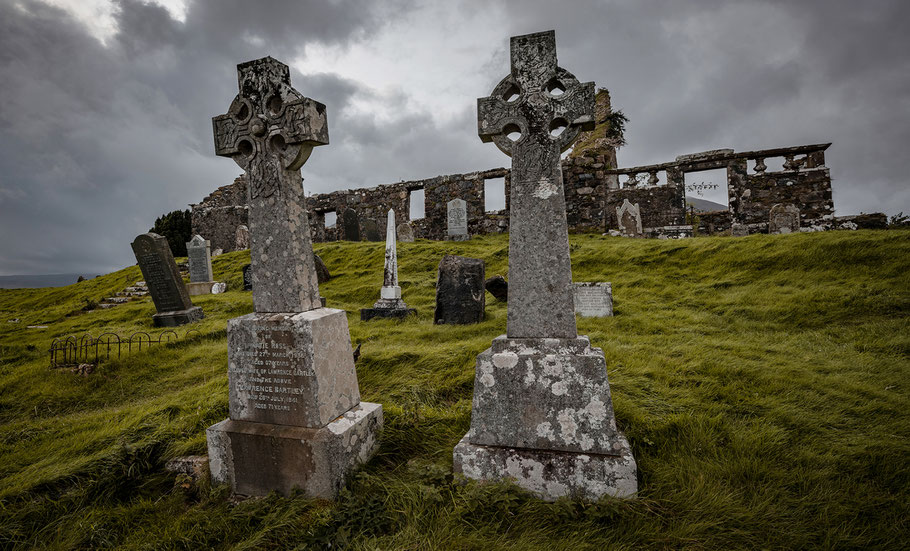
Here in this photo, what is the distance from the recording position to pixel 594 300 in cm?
734

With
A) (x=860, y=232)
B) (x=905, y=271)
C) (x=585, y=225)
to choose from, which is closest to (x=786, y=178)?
(x=585, y=225)

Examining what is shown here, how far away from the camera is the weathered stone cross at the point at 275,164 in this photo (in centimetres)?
305

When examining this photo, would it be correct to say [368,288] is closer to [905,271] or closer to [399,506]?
[399,506]

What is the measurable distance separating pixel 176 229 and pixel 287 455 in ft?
100

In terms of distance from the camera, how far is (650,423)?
3055mm

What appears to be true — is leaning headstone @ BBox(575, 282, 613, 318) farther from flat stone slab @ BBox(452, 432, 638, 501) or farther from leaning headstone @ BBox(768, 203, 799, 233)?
leaning headstone @ BBox(768, 203, 799, 233)

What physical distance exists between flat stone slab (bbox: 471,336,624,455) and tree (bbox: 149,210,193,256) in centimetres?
2998

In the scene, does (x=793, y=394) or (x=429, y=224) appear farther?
(x=429, y=224)

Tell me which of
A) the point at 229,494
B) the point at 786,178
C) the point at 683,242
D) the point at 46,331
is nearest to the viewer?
the point at 229,494

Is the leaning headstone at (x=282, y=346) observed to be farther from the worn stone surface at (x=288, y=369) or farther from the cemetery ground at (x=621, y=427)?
the cemetery ground at (x=621, y=427)

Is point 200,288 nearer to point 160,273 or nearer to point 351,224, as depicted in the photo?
point 160,273

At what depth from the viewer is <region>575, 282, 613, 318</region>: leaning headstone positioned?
727 centimetres

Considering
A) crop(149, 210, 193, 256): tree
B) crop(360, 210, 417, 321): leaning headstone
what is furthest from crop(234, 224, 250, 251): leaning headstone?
crop(360, 210, 417, 321): leaning headstone

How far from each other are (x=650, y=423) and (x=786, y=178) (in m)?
18.1
